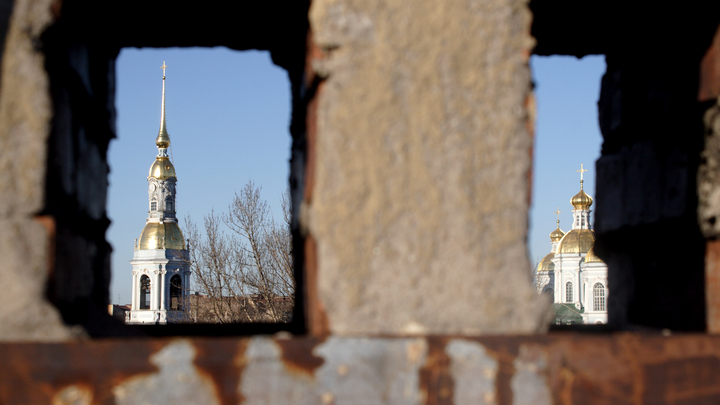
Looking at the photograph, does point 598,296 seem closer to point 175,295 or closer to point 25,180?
point 175,295

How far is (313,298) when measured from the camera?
Result: 120 centimetres

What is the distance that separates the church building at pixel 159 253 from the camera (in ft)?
128

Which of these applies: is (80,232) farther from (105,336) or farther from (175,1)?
(175,1)

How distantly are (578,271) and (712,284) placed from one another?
42338 millimetres

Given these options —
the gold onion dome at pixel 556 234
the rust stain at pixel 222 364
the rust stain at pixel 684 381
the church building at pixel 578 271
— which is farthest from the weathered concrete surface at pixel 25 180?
the gold onion dome at pixel 556 234

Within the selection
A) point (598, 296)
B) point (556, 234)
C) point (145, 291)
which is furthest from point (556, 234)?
point (145, 291)

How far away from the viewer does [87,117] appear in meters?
1.57

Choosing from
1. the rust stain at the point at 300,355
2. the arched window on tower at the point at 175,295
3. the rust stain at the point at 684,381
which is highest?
the rust stain at the point at 300,355

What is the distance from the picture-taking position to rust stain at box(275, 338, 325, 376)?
1.05 meters

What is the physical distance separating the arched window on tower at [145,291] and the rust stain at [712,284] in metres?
41.6

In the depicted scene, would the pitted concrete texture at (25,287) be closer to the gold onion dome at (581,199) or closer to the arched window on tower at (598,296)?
the gold onion dome at (581,199)

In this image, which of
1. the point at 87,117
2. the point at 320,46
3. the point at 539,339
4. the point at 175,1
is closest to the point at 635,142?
the point at 539,339

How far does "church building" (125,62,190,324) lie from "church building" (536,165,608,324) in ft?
75.1

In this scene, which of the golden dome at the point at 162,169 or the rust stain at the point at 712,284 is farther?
the golden dome at the point at 162,169
